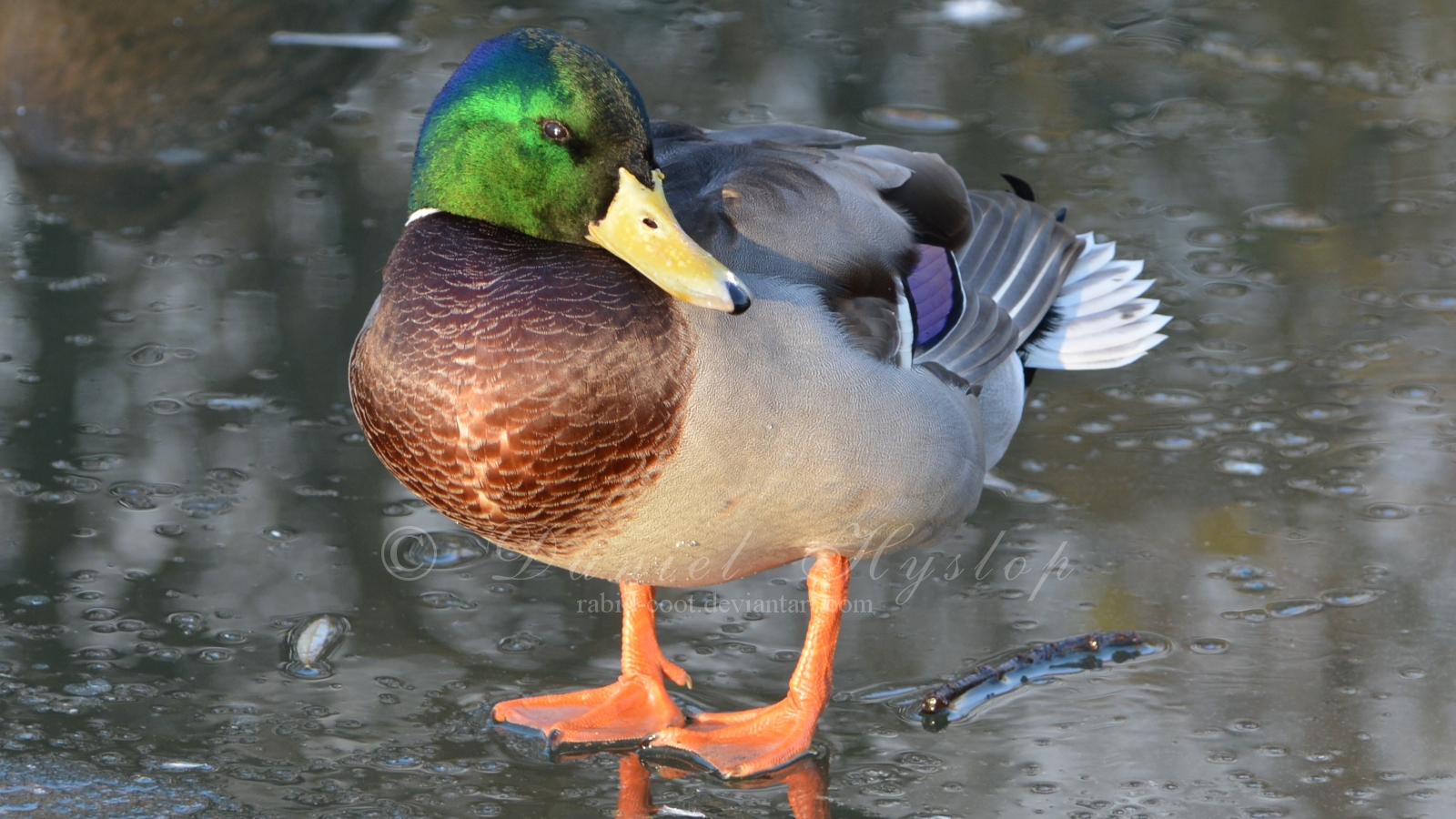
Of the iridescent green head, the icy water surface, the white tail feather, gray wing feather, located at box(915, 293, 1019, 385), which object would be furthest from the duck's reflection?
the white tail feather

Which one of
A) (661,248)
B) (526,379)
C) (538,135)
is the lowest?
(526,379)

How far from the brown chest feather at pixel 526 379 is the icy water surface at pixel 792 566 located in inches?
20.8

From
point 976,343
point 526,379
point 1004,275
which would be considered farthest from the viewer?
point 1004,275

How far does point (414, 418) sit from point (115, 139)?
2909 mm

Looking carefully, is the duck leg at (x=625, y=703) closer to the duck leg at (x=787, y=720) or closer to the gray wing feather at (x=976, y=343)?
the duck leg at (x=787, y=720)

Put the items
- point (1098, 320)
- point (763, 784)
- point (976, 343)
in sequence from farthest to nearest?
point (1098, 320), point (976, 343), point (763, 784)

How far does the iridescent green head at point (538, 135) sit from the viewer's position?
87.8 inches

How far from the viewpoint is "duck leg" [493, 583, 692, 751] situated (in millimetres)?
2613

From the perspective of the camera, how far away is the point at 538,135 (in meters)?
2.25

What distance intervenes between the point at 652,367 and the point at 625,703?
753 millimetres

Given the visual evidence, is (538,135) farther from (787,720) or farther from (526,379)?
(787,720)

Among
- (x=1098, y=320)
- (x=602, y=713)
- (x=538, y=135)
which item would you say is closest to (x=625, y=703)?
(x=602, y=713)

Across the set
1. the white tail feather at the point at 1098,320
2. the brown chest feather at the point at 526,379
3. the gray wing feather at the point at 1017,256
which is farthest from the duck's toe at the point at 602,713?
the white tail feather at the point at 1098,320

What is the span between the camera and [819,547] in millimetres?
2598
